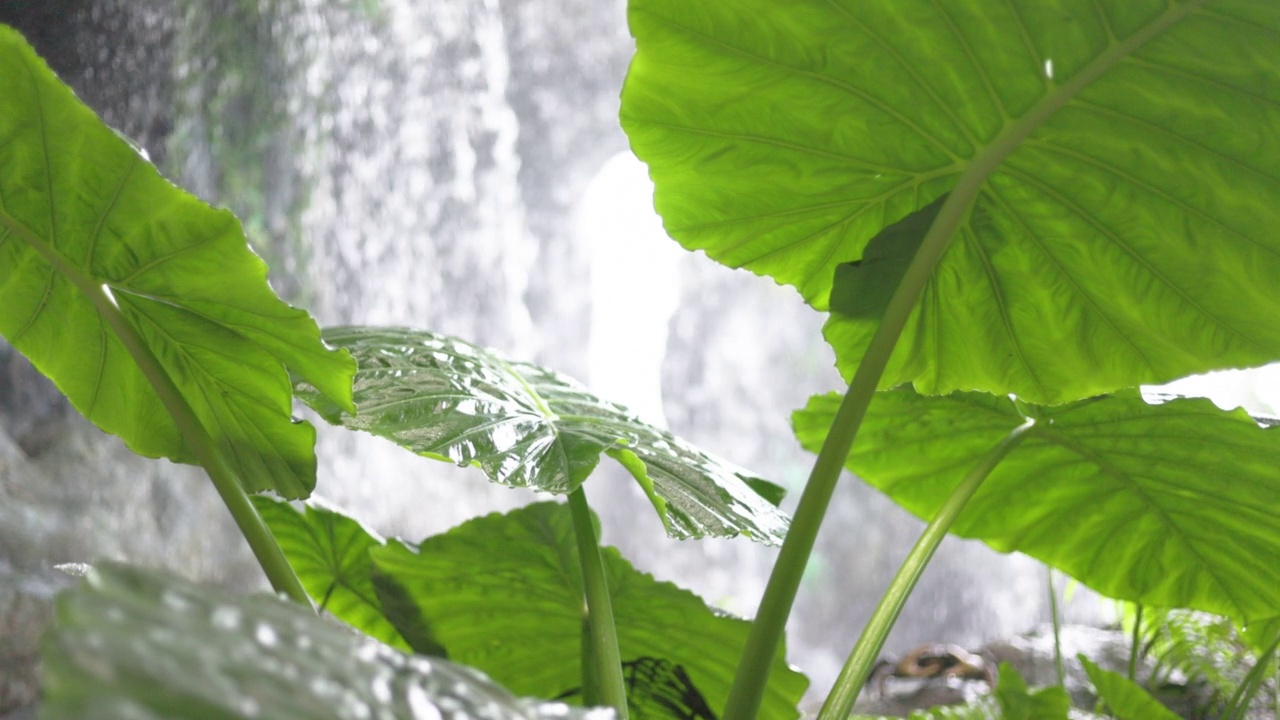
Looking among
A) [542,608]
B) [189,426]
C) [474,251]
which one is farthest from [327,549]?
[474,251]

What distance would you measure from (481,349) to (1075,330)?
616 millimetres

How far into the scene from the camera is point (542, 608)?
1.13 meters

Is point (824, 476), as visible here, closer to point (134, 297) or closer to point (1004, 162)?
point (1004, 162)

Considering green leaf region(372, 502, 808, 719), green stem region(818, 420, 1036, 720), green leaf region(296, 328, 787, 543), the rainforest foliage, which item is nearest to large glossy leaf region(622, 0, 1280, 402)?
the rainforest foliage

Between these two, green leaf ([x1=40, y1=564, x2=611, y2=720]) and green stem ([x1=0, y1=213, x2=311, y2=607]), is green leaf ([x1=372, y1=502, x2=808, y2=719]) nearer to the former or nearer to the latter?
green stem ([x1=0, y1=213, x2=311, y2=607])

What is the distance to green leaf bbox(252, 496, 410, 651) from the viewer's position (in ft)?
3.76

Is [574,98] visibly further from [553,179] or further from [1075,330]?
[1075,330]

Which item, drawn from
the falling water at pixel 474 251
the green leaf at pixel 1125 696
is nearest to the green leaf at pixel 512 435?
the green leaf at pixel 1125 696

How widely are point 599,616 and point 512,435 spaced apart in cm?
17

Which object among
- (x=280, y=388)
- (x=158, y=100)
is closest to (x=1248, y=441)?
(x=280, y=388)

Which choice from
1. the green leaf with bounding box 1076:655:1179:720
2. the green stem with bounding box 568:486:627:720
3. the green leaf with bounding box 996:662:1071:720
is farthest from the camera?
the green leaf with bounding box 1076:655:1179:720

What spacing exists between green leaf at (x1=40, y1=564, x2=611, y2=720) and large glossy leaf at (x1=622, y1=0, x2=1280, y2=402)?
1.98 feet

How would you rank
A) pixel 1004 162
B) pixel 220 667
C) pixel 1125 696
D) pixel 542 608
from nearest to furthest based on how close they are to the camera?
pixel 220 667
pixel 1004 162
pixel 542 608
pixel 1125 696

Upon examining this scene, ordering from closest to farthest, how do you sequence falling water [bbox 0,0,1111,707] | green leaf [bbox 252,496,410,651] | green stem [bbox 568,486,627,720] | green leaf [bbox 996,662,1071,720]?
green stem [bbox 568,486,627,720], green leaf [bbox 996,662,1071,720], green leaf [bbox 252,496,410,651], falling water [bbox 0,0,1111,707]
